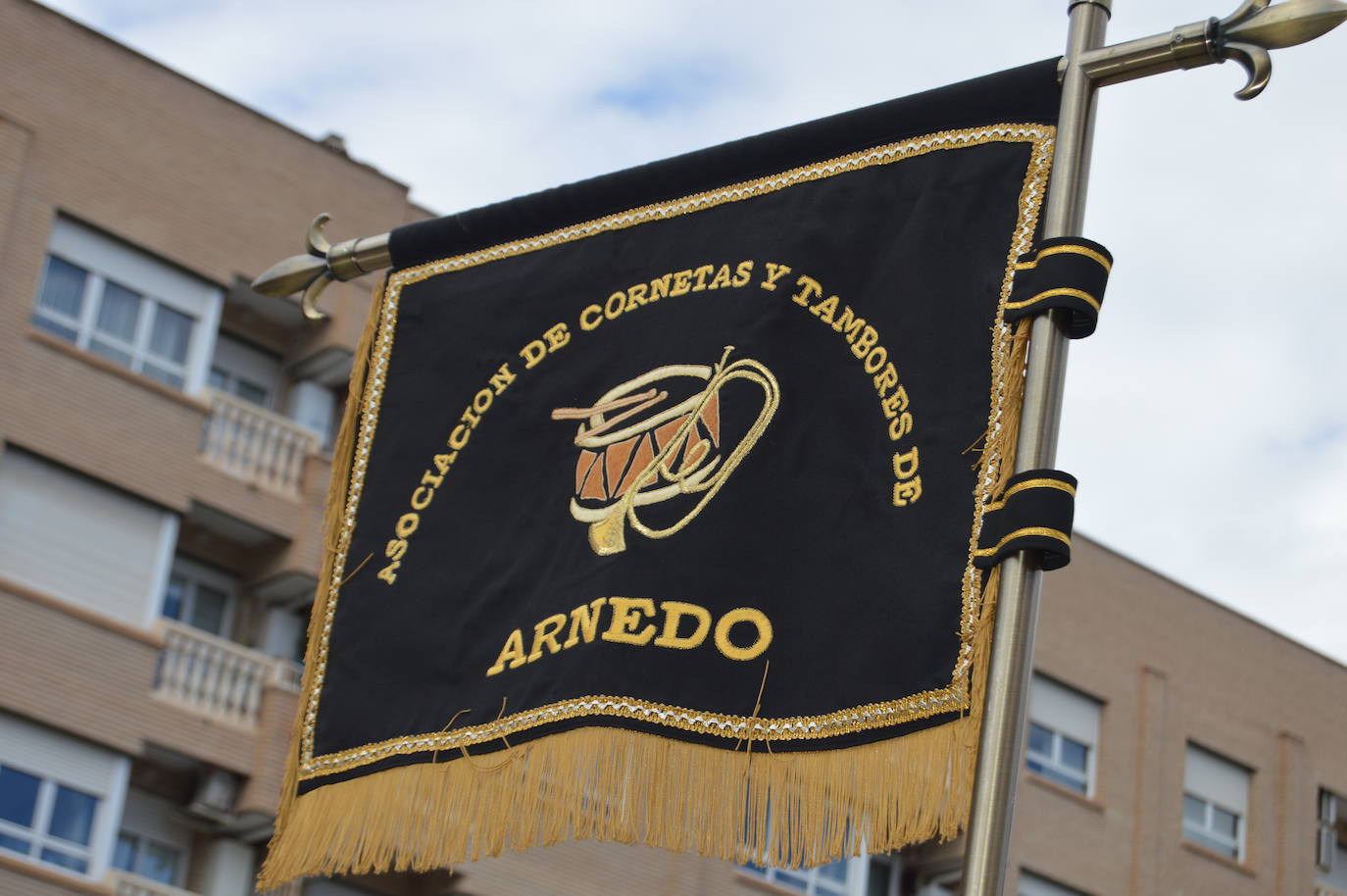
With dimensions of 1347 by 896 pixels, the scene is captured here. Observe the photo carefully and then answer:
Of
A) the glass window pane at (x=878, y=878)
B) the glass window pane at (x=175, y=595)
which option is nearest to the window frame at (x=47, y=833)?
the glass window pane at (x=175, y=595)

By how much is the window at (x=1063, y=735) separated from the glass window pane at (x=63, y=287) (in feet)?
44.4

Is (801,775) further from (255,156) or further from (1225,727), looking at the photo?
(1225,727)

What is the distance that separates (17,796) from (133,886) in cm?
144

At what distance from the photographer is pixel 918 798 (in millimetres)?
5332

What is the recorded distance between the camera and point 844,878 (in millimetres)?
27359

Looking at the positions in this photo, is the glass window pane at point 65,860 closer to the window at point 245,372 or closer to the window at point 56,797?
the window at point 56,797

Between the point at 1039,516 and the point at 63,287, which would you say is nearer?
the point at 1039,516

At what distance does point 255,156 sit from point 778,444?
20.0 m

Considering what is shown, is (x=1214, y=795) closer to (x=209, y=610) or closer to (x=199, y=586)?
(x=209, y=610)

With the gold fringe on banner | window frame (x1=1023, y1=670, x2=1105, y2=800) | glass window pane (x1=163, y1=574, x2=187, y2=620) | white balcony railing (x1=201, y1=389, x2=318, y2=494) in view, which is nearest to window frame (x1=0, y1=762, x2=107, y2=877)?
glass window pane (x1=163, y1=574, x2=187, y2=620)

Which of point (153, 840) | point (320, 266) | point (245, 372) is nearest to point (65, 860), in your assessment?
point (153, 840)

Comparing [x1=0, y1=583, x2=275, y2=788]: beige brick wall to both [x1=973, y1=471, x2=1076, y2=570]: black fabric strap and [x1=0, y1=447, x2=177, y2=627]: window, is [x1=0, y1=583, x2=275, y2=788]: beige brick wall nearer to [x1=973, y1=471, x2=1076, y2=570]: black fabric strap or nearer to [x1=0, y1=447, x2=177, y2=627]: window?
[x1=0, y1=447, x2=177, y2=627]: window

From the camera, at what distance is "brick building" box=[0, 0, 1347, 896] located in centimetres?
2150

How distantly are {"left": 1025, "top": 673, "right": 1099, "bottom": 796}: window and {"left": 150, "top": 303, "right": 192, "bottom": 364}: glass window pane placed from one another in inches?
481
